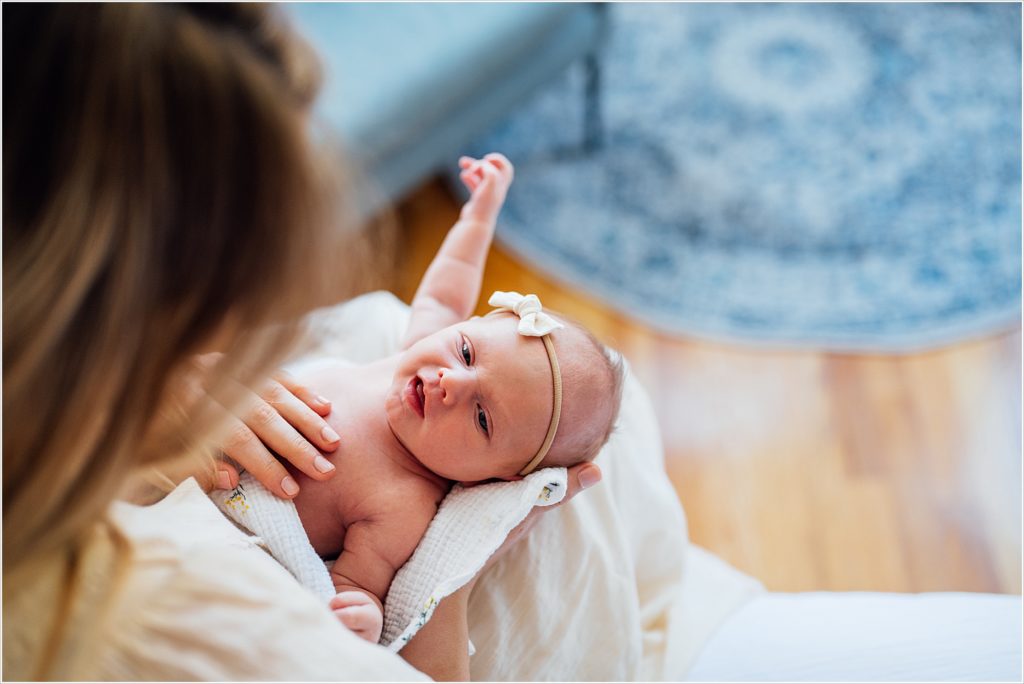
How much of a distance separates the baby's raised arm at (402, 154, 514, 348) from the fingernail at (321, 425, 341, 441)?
24 centimetres

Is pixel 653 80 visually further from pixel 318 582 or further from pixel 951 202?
pixel 318 582

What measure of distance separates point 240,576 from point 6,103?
35 cm

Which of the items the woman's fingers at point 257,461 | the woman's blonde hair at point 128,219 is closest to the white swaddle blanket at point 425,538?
the woman's fingers at point 257,461

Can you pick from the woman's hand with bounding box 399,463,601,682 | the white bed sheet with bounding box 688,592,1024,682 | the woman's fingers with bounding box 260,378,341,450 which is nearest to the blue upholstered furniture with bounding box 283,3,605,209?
the woman's fingers with bounding box 260,378,341,450

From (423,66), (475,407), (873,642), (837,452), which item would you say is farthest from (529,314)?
(837,452)

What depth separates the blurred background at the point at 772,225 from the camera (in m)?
1.69

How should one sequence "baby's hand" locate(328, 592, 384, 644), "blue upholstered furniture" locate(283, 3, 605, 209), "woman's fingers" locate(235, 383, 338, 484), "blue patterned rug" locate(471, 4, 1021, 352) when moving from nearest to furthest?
"baby's hand" locate(328, 592, 384, 644), "woman's fingers" locate(235, 383, 338, 484), "blue upholstered furniture" locate(283, 3, 605, 209), "blue patterned rug" locate(471, 4, 1021, 352)

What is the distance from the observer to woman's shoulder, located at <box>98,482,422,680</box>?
64 cm

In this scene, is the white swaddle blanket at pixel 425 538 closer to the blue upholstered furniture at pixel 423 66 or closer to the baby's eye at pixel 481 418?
the baby's eye at pixel 481 418

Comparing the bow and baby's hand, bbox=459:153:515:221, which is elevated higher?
baby's hand, bbox=459:153:515:221

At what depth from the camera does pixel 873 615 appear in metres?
1.03

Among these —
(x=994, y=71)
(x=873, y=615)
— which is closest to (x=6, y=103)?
(x=873, y=615)

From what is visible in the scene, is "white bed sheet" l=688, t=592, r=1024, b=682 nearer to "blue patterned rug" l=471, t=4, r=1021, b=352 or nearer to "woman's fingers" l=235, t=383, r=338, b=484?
"woman's fingers" l=235, t=383, r=338, b=484

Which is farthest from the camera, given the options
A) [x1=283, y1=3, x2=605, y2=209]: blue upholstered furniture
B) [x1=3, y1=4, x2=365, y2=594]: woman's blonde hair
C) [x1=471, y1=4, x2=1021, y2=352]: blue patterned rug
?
[x1=471, y1=4, x2=1021, y2=352]: blue patterned rug
